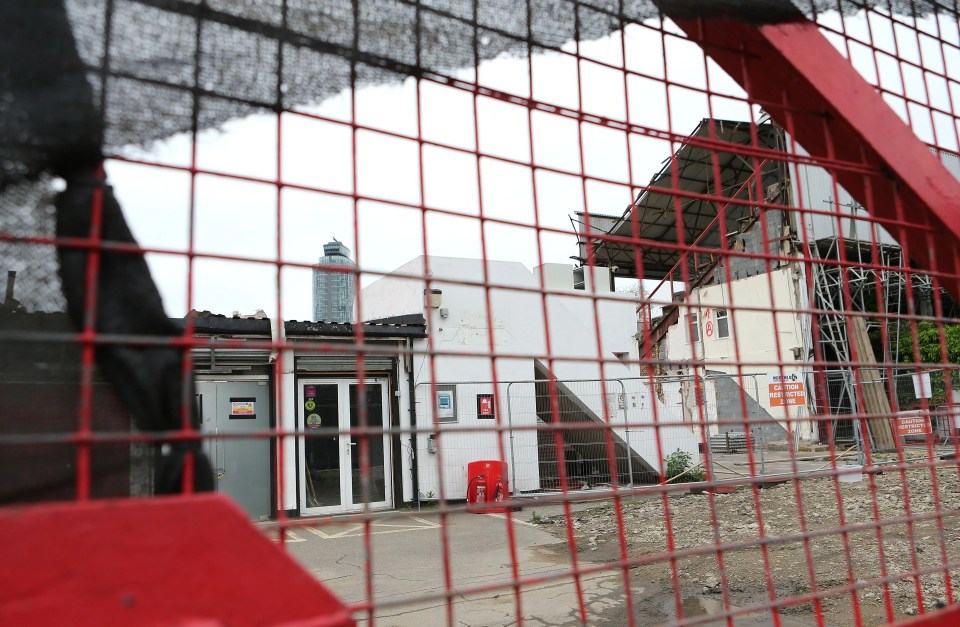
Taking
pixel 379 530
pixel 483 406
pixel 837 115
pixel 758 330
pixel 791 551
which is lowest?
pixel 379 530

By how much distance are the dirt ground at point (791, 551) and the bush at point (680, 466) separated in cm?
175

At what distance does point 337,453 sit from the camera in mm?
11133

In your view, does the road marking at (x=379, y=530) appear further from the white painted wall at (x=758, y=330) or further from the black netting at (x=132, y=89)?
Result: the white painted wall at (x=758, y=330)

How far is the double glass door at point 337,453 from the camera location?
10836 mm

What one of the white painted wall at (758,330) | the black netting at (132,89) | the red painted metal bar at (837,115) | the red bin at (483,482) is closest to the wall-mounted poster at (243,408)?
the red bin at (483,482)

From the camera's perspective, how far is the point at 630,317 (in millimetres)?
16250

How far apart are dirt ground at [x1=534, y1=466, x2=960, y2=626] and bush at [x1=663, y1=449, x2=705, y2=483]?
175 cm

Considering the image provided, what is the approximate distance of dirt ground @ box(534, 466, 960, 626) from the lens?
12.5ft

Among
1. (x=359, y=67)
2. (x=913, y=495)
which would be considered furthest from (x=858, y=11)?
(x=913, y=495)

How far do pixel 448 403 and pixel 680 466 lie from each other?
4.55 meters

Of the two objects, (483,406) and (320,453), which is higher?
(483,406)

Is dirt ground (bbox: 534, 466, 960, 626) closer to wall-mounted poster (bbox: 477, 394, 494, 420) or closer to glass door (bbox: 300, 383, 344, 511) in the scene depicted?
wall-mounted poster (bbox: 477, 394, 494, 420)

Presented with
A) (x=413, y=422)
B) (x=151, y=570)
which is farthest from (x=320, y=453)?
(x=151, y=570)

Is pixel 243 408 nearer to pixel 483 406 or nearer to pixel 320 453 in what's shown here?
pixel 320 453
